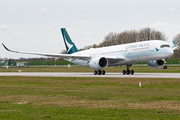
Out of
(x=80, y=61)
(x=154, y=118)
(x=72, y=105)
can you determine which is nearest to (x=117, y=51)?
(x=80, y=61)

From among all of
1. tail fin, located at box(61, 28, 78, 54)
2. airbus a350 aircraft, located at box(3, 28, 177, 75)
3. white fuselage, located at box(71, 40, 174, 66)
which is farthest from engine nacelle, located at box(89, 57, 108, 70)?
tail fin, located at box(61, 28, 78, 54)

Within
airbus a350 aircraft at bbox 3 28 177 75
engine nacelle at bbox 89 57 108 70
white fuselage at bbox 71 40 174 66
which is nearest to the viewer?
white fuselage at bbox 71 40 174 66

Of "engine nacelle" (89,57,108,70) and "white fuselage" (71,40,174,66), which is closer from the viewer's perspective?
"white fuselage" (71,40,174,66)

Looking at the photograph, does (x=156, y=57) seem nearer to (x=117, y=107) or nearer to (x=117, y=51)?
(x=117, y=51)

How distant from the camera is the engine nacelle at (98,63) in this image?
41.6m

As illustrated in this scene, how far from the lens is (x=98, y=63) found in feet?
136

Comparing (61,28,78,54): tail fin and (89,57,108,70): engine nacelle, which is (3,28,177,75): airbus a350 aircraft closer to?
(89,57,108,70): engine nacelle

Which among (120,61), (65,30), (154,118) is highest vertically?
(65,30)

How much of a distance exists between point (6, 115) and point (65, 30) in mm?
44265

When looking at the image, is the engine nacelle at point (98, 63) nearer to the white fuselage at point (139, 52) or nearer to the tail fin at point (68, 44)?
the white fuselage at point (139, 52)

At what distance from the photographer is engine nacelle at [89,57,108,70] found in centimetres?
4156

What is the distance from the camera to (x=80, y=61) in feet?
166

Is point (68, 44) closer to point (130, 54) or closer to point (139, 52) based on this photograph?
point (130, 54)

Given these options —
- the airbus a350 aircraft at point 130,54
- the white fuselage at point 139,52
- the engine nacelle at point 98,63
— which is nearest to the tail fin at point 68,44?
the airbus a350 aircraft at point 130,54
